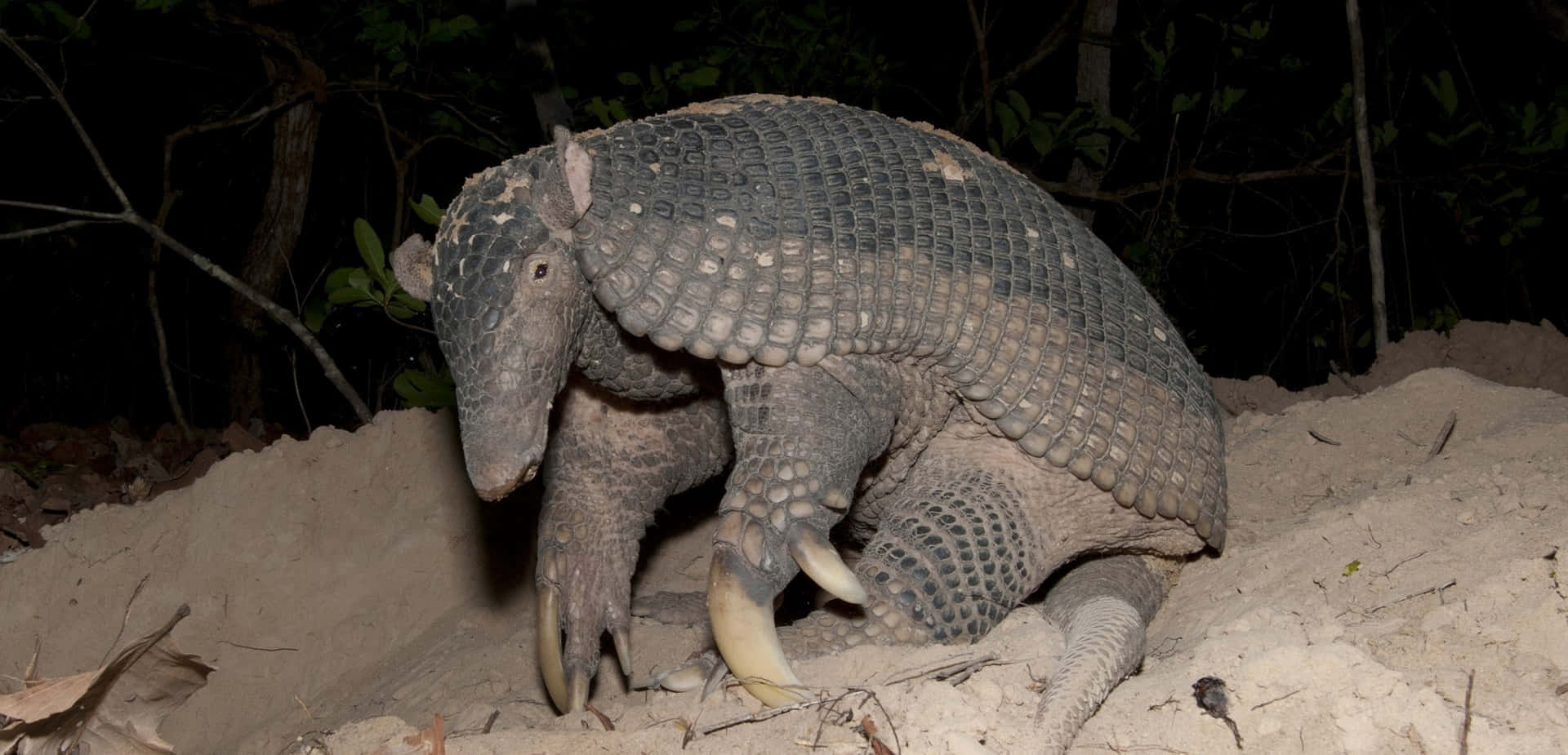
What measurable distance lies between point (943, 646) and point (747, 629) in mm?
510

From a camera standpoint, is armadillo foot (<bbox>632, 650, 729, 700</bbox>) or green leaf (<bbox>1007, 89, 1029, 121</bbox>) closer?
armadillo foot (<bbox>632, 650, 729, 700</bbox>)

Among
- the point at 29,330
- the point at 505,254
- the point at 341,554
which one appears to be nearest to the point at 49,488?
the point at 341,554

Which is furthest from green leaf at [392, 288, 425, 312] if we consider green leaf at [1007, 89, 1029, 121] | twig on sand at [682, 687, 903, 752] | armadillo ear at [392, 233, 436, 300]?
green leaf at [1007, 89, 1029, 121]

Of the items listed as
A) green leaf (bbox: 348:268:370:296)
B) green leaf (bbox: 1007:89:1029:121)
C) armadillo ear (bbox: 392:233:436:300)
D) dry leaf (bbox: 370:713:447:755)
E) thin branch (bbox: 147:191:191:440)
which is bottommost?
thin branch (bbox: 147:191:191:440)

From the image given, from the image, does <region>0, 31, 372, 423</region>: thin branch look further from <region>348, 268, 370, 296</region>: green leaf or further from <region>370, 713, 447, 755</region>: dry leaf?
<region>370, 713, 447, 755</region>: dry leaf

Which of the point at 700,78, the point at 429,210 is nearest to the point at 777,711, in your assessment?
the point at 429,210

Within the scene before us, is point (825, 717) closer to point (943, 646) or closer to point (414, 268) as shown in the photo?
point (943, 646)

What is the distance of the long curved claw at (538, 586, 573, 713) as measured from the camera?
11.2 feet

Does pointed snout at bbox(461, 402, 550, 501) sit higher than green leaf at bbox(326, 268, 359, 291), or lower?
higher

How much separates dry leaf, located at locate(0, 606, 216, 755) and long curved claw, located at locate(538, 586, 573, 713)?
1.03 m

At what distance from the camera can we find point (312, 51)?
22.0 feet

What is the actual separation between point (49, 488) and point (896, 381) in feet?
16.2

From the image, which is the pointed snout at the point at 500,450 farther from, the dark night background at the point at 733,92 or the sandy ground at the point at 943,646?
the dark night background at the point at 733,92

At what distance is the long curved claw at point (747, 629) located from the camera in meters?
2.63
